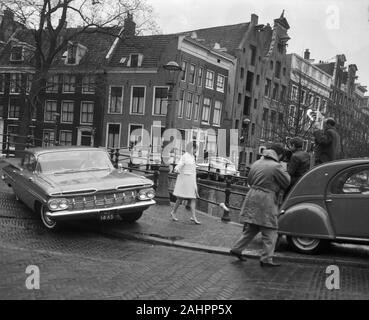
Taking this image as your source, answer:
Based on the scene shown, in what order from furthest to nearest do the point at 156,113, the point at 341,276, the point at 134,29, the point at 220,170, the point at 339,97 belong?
the point at 339,97
the point at 156,113
the point at 134,29
the point at 220,170
the point at 341,276

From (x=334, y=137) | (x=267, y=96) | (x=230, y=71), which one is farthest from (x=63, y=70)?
(x=334, y=137)

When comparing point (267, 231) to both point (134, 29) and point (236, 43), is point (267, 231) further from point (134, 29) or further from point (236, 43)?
point (236, 43)

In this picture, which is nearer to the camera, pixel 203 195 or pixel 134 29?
pixel 203 195

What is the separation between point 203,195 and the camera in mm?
19984

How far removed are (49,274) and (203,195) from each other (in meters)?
14.5

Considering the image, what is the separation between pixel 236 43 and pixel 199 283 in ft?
137

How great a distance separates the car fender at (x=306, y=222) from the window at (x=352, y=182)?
16.8 inches

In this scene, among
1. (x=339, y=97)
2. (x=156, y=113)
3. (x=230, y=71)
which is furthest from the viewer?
(x=339, y=97)

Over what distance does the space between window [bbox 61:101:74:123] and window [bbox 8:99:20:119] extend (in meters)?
5.26

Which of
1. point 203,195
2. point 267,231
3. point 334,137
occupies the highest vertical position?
point 334,137

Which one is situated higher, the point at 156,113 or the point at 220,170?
the point at 156,113

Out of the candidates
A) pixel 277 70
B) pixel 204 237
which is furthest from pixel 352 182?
pixel 277 70

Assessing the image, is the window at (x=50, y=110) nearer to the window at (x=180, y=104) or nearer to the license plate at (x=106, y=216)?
the window at (x=180, y=104)

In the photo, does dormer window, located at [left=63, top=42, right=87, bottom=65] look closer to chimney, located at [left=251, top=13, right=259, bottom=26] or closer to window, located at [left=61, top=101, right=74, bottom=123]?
window, located at [left=61, top=101, right=74, bottom=123]
